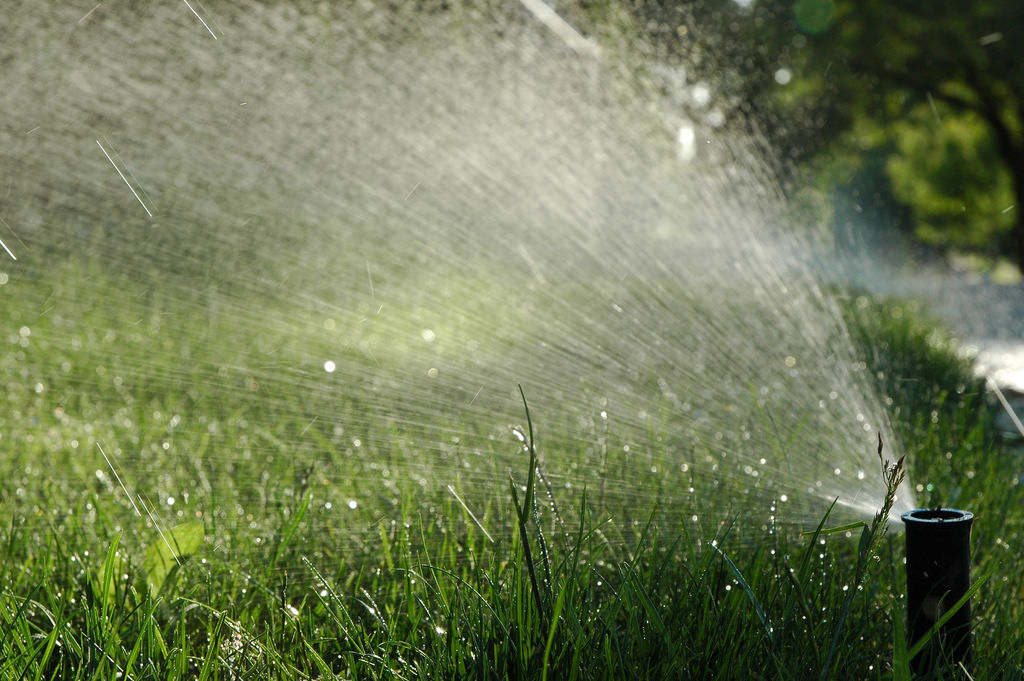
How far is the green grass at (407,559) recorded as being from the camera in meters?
1.12

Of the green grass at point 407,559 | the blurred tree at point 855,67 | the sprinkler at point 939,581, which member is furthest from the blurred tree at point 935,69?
the sprinkler at point 939,581

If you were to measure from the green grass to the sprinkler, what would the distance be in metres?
0.05

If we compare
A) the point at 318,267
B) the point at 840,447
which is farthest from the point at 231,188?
the point at 840,447

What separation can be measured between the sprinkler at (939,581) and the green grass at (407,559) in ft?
0.17

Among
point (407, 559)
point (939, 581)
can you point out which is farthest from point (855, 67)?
point (407, 559)

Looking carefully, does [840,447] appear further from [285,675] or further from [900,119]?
[900,119]

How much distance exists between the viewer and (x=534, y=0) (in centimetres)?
490

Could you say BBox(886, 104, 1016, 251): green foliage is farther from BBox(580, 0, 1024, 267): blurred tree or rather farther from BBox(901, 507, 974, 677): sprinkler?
BBox(901, 507, 974, 677): sprinkler

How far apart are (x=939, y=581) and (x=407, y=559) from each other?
695 millimetres

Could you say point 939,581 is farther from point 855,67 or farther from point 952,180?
point 952,180

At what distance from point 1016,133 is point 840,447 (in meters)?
10.3

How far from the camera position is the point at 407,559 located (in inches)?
50.3

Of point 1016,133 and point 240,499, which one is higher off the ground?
point 1016,133

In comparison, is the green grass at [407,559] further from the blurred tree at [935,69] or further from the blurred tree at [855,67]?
the blurred tree at [935,69]
